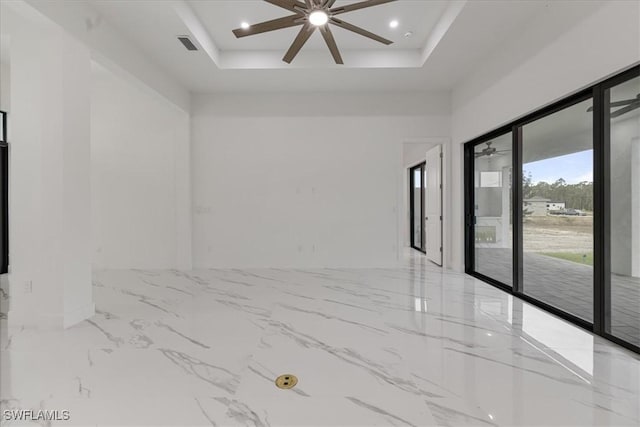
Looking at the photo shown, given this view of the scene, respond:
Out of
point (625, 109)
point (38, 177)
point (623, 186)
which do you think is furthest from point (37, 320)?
point (625, 109)

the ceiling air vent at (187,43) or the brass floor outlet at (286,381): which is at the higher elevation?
the ceiling air vent at (187,43)

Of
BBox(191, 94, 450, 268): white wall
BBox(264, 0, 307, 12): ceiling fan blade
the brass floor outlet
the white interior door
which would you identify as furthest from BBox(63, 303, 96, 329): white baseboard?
the white interior door

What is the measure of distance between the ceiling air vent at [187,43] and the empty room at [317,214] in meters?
0.03

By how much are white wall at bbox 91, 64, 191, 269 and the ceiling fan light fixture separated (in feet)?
12.0

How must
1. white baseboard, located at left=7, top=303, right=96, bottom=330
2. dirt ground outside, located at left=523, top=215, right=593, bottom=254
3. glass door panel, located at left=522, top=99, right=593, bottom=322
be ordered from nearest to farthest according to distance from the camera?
white baseboard, located at left=7, top=303, right=96, bottom=330 < glass door panel, located at left=522, top=99, right=593, bottom=322 < dirt ground outside, located at left=523, top=215, right=593, bottom=254

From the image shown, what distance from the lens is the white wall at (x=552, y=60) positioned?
7.42ft

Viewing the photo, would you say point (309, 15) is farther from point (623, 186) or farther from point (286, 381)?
point (623, 186)

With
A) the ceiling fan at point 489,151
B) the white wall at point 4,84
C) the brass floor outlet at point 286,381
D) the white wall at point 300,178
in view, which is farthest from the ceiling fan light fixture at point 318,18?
the white wall at point 4,84

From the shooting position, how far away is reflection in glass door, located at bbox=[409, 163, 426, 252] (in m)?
7.55

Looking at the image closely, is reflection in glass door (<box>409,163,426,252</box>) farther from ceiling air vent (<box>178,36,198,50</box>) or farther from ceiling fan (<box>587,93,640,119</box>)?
ceiling air vent (<box>178,36,198,50</box>)

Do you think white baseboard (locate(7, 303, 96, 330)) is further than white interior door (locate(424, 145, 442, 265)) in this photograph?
No

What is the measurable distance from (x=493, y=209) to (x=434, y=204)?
120cm

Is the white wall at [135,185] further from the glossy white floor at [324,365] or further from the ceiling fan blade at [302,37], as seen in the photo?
the ceiling fan blade at [302,37]

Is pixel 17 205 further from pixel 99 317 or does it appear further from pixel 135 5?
pixel 135 5
